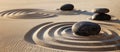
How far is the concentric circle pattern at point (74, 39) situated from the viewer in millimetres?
11391

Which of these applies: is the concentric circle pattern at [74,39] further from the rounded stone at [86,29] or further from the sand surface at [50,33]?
the rounded stone at [86,29]

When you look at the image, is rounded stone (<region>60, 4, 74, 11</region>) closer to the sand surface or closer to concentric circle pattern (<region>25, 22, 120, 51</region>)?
the sand surface

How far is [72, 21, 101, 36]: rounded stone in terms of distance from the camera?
40.5ft

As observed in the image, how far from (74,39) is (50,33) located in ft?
5.40

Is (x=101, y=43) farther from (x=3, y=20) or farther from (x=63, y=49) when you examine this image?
(x=3, y=20)

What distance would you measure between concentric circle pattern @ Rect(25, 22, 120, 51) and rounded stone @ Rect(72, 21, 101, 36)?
0.60 ft

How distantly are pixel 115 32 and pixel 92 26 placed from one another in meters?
1.64

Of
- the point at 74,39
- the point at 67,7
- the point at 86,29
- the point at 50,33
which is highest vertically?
the point at 86,29

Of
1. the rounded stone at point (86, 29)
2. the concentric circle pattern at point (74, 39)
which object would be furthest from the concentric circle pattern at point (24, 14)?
the rounded stone at point (86, 29)

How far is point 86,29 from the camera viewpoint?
12.4m

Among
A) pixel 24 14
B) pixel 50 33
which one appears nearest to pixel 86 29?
pixel 50 33

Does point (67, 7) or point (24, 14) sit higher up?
point (67, 7)

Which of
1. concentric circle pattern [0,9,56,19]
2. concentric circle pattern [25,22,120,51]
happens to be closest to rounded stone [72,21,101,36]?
concentric circle pattern [25,22,120,51]

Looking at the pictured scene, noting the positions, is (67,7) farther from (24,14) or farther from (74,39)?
(74,39)
